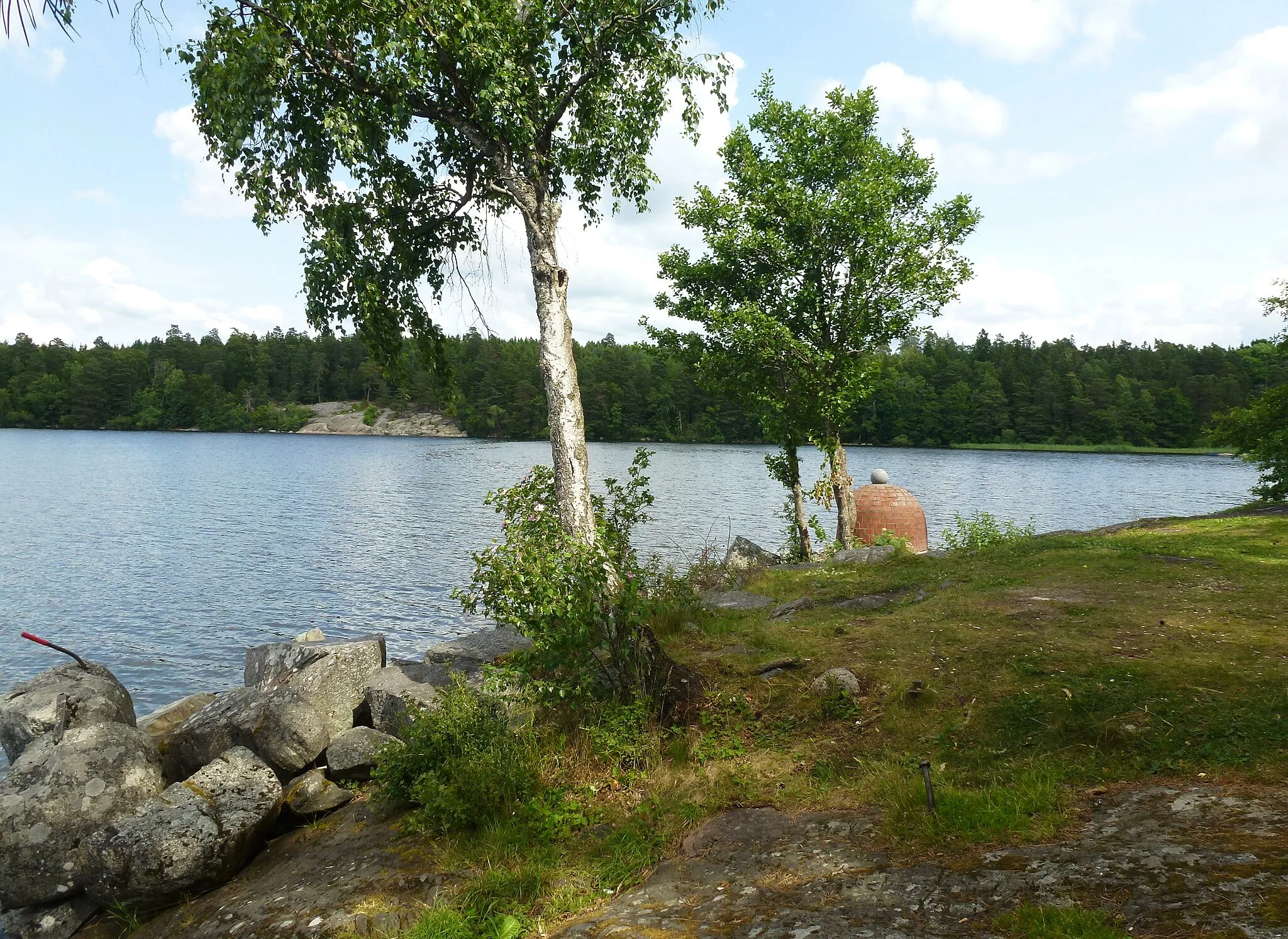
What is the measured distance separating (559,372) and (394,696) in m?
4.64

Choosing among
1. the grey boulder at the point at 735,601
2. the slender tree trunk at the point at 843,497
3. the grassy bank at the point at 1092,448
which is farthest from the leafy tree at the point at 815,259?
the grassy bank at the point at 1092,448

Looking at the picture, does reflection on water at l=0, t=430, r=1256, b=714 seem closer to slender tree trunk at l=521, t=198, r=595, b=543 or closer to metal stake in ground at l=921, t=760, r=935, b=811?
slender tree trunk at l=521, t=198, r=595, b=543

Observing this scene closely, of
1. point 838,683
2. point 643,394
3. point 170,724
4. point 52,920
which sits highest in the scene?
point 643,394

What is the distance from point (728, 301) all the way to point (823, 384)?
3.43 m

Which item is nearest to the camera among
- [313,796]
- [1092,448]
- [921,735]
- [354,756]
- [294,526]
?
[921,735]

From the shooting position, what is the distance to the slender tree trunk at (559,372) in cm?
924

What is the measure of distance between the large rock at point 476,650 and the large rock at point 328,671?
939 mm

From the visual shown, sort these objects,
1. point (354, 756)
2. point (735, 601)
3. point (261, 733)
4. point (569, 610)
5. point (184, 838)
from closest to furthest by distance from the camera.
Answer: point (184, 838)
point (569, 610)
point (354, 756)
point (261, 733)
point (735, 601)

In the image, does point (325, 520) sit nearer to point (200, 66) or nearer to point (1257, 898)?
→ point (200, 66)

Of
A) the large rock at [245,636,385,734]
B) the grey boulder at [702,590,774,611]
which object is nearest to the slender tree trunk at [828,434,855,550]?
the grey boulder at [702,590,774,611]

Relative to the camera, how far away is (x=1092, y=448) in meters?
118

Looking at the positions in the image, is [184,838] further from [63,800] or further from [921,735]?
[921,735]

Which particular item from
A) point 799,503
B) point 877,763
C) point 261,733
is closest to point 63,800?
point 261,733

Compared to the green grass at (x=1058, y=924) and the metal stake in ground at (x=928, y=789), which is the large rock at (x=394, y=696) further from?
the green grass at (x=1058, y=924)
